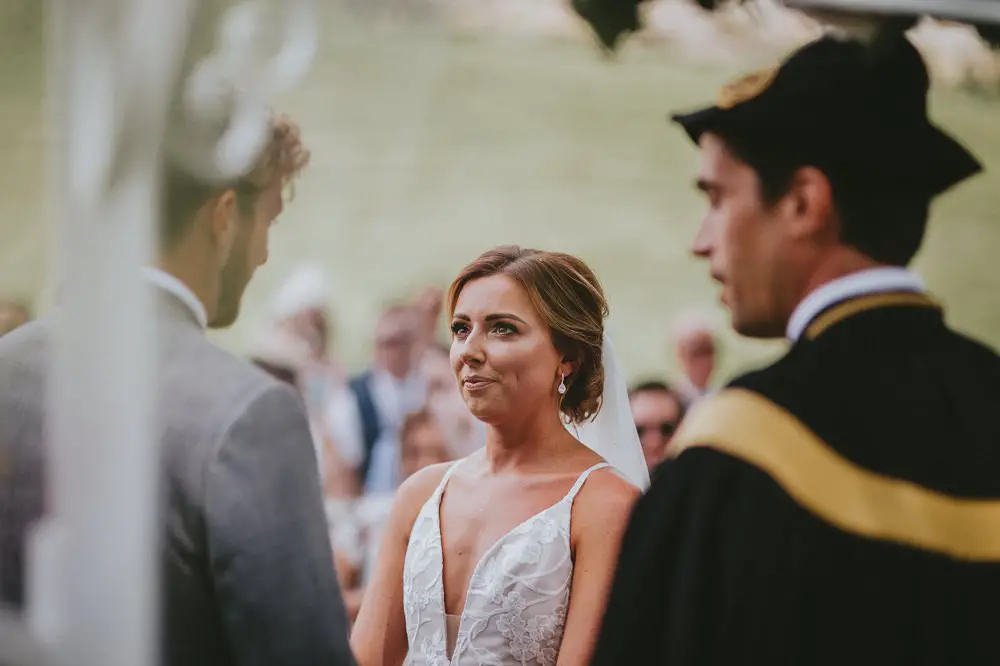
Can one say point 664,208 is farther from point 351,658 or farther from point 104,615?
point 104,615

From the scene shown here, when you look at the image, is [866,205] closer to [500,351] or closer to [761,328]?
[761,328]

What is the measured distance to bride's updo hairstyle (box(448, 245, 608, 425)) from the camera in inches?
118

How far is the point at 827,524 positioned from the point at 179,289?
1.27m

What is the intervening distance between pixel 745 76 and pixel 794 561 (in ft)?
3.01

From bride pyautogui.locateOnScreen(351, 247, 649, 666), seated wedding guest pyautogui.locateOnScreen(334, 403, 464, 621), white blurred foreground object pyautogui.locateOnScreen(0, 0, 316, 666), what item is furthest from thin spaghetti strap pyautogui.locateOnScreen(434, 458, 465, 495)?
seated wedding guest pyautogui.locateOnScreen(334, 403, 464, 621)

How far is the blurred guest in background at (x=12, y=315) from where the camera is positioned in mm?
2453

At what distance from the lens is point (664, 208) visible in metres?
8.42

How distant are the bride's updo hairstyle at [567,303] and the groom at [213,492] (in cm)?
76

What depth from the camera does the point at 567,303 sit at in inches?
119

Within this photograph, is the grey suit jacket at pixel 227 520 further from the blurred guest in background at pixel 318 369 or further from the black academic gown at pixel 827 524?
the blurred guest in background at pixel 318 369

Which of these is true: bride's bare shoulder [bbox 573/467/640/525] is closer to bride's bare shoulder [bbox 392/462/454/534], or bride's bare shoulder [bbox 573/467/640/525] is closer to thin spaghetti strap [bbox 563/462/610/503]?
thin spaghetti strap [bbox 563/462/610/503]

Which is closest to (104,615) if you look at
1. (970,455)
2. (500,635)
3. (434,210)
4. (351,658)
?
(351,658)

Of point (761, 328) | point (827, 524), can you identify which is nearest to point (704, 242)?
point (761, 328)

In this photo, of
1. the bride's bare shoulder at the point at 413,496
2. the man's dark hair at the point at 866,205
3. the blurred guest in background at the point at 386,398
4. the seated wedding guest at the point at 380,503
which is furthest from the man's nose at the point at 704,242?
the blurred guest in background at the point at 386,398
